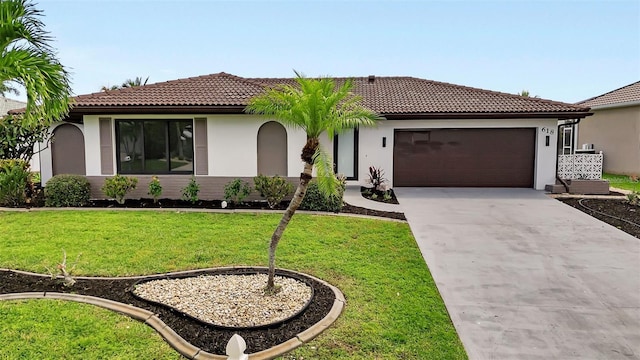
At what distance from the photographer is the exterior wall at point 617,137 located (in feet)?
67.7

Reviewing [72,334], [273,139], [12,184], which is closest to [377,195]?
[273,139]

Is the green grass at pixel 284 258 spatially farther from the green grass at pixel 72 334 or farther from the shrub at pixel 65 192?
the shrub at pixel 65 192

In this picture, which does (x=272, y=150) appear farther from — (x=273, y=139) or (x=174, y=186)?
(x=174, y=186)

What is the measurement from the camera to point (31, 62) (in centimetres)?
588

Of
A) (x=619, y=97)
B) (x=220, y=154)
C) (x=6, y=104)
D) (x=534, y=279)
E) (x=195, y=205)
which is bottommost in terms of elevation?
(x=534, y=279)

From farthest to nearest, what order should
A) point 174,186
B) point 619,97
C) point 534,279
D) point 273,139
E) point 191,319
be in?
1. point 619,97
2. point 273,139
3. point 174,186
4. point 534,279
5. point 191,319

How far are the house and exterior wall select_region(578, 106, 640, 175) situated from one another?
754 centimetres

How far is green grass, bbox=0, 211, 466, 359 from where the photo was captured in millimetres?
4488

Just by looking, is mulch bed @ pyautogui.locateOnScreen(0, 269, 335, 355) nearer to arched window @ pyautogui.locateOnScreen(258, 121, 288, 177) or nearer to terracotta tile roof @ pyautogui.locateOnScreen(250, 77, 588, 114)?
arched window @ pyautogui.locateOnScreen(258, 121, 288, 177)

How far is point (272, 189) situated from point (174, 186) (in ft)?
11.6

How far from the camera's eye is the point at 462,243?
8578 millimetres

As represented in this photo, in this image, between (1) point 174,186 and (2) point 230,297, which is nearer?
(2) point 230,297

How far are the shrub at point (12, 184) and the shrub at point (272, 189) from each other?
6.76 metres

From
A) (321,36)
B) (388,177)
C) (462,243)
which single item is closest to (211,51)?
(321,36)
